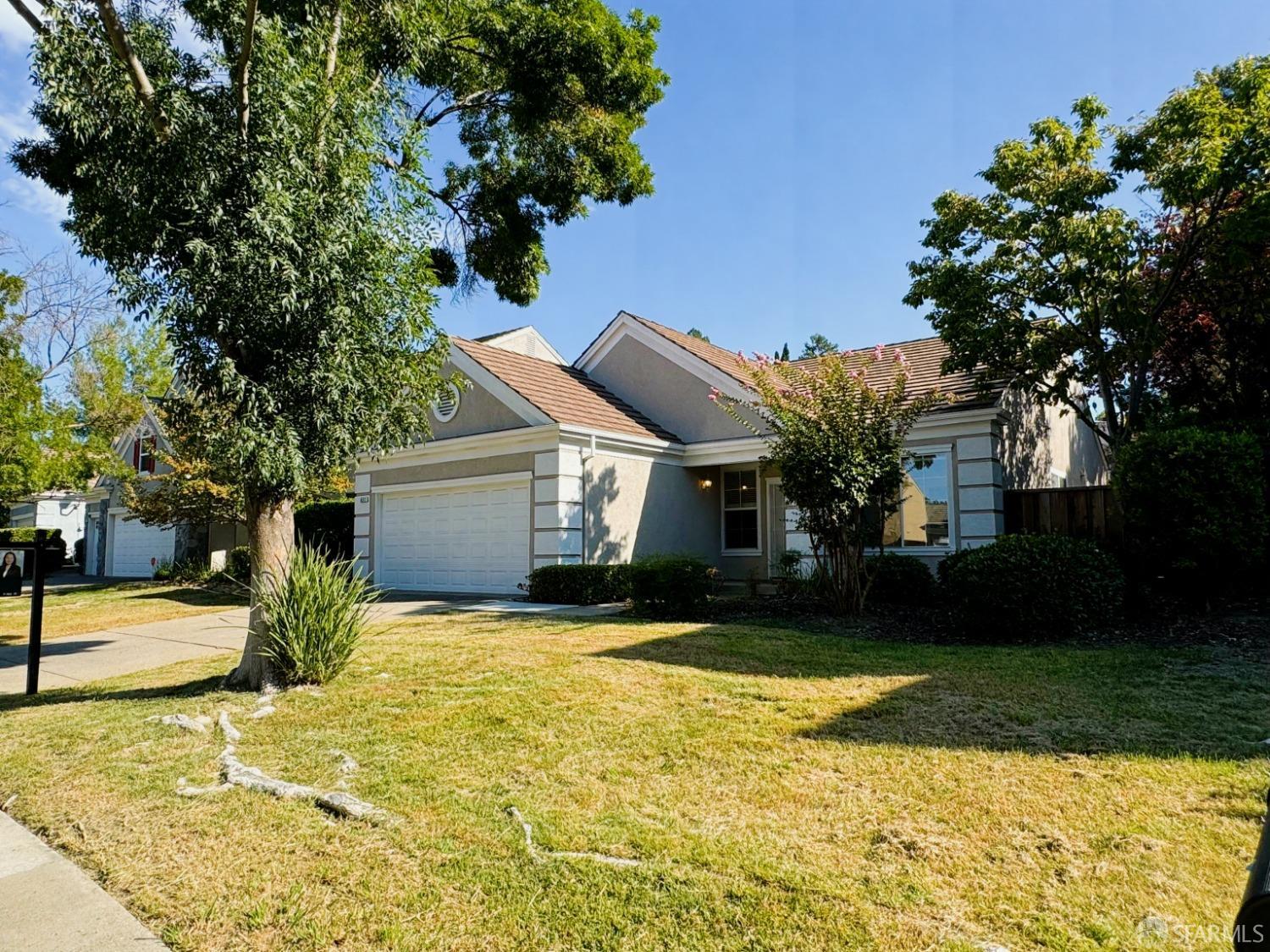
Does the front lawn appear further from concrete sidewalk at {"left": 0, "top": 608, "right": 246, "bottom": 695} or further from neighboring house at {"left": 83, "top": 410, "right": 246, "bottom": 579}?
neighboring house at {"left": 83, "top": 410, "right": 246, "bottom": 579}

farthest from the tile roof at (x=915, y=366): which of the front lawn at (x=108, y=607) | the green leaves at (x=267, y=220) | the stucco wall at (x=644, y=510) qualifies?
the front lawn at (x=108, y=607)

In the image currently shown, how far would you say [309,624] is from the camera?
6.75 meters

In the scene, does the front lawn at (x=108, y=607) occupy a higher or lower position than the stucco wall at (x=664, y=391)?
lower

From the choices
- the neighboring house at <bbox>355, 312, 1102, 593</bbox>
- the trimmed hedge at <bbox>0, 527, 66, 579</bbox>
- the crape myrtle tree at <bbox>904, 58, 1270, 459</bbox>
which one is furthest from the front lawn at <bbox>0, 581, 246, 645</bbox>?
the crape myrtle tree at <bbox>904, 58, 1270, 459</bbox>

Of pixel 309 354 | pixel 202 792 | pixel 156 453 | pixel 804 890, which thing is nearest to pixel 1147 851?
pixel 804 890

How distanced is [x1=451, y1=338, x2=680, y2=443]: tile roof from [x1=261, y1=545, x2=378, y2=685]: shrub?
292 inches

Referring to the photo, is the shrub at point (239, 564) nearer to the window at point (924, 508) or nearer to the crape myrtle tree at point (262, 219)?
the crape myrtle tree at point (262, 219)

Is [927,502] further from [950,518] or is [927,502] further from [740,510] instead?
[740,510]

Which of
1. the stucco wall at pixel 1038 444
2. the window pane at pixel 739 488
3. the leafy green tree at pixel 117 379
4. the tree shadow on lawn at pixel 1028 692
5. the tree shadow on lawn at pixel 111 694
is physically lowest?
the tree shadow on lawn at pixel 111 694

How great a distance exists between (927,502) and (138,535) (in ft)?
88.9

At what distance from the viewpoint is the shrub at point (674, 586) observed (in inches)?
419

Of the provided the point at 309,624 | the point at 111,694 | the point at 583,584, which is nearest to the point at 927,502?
the point at 583,584

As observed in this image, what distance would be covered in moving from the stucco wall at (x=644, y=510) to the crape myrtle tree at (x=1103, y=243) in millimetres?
6393

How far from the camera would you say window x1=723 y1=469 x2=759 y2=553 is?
1655 cm
